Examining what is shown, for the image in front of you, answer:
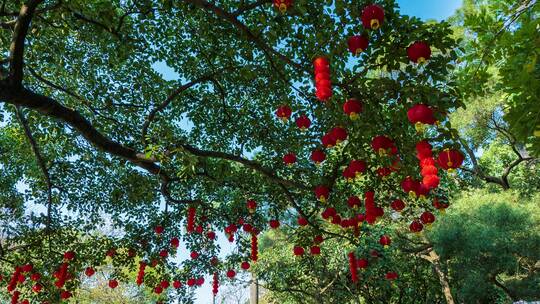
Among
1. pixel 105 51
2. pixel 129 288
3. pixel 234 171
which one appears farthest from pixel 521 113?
pixel 129 288

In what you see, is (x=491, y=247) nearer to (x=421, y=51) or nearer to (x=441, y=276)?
(x=441, y=276)

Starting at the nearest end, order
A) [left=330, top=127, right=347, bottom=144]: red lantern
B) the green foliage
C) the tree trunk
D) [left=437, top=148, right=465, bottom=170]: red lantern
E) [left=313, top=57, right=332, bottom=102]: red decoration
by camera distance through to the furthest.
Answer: [left=313, top=57, right=332, bottom=102]: red decoration
[left=437, top=148, right=465, bottom=170]: red lantern
[left=330, top=127, right=347, bottom=144]: red lantern
the green foliage
the tree trunk

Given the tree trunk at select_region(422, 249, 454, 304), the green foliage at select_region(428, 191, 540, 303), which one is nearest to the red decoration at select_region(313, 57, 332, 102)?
the green foliage at select_region(428, 191, 540, 303)

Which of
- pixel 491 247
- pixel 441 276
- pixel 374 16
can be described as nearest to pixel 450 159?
pixel 374 16

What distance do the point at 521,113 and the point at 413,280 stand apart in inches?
459

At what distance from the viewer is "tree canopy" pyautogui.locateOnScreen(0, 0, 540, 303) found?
4469 mm

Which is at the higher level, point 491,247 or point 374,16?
point 491,247

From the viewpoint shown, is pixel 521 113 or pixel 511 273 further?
pixel 511 273

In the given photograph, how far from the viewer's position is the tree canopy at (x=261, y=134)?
4.47m

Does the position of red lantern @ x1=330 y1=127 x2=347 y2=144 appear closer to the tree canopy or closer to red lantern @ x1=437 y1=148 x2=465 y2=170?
the tree canopy

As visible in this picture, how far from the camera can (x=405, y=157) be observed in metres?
5.34

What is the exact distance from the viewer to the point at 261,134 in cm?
796

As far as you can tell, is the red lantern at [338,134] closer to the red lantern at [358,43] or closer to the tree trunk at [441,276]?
the red lantern at [358,43]

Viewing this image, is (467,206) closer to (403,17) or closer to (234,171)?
(234,171)
